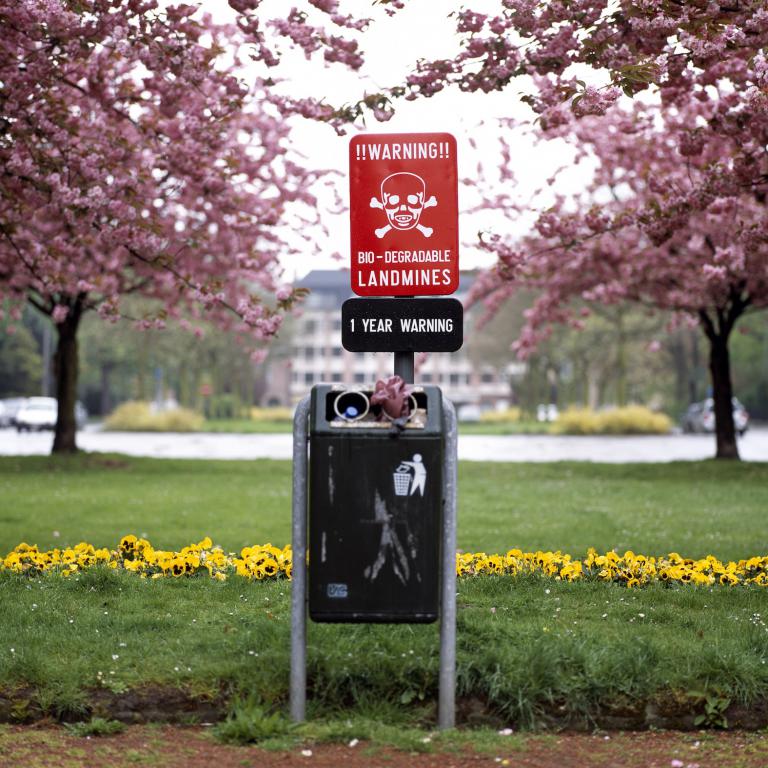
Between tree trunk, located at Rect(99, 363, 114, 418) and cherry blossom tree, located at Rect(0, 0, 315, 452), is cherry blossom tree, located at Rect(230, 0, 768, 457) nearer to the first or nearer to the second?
cherry blossom tree, located at Rect(0, 0, 315, 452)

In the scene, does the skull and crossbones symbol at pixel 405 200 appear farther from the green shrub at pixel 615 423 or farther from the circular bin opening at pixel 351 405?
the green shrub at pixel 615 423

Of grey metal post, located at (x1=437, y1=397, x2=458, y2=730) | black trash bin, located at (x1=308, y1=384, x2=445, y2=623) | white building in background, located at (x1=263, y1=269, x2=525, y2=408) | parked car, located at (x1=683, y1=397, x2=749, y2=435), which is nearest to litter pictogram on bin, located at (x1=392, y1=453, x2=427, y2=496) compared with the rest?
black trash bin, located at (x1=308, y1=384, x2=445, y2=623)

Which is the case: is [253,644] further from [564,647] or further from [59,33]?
[59,33]

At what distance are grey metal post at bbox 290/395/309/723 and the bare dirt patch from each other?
0.29 metres

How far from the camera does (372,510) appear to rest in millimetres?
4621

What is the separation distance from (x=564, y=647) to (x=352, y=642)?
0.95m

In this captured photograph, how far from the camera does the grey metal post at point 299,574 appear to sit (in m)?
4.65

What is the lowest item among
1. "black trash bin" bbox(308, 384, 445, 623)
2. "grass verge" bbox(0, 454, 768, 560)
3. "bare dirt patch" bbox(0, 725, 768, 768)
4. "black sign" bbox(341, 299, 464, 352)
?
→ "bare dirt patch" bbox(0, 725, 768, 768)

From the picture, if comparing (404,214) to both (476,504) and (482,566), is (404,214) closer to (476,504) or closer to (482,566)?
(482,566)

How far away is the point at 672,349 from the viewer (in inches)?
2119

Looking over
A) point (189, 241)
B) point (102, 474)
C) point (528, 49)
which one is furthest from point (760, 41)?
point (102, 474)

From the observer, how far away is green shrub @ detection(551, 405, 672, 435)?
4034 centimetres

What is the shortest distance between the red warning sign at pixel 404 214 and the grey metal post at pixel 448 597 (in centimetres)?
70

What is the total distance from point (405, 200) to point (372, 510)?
1370 millimetres
